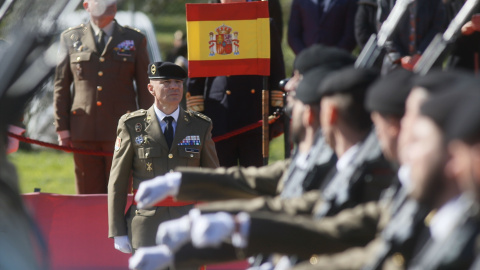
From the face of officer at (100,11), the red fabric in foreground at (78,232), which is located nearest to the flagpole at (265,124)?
the red fabric in foreground at (78,232)

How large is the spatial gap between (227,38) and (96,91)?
3.74 feet

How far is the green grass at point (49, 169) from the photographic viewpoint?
12.0 meters

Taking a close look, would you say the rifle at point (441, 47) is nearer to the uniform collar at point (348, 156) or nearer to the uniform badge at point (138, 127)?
the uniform collar at point (348, 156)

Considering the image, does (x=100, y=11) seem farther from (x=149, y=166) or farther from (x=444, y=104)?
(x=444, y=104)

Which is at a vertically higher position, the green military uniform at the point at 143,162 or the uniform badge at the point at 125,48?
the uniform badge at the point at 125,48

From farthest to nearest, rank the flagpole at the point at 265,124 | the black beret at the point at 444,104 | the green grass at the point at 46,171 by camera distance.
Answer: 1. the green grass at the point at 46,171
2. the flagpole at the point at 265,124
3. the black beret at the point at 444,104

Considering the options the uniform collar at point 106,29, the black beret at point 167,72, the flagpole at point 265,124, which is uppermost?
the uniform collar at point 106,29

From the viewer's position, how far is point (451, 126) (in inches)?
118

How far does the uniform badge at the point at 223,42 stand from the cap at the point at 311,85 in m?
3.27

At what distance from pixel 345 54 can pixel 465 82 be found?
1.43 m

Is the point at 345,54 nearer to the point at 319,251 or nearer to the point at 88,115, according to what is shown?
the point at 319,251

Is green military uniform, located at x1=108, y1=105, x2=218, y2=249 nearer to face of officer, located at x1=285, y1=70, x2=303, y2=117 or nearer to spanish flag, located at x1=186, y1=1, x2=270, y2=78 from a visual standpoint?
spanish flag, located at x1=186, y1=1, x2=270, y2=78

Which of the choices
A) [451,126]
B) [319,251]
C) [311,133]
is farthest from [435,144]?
[311,133]

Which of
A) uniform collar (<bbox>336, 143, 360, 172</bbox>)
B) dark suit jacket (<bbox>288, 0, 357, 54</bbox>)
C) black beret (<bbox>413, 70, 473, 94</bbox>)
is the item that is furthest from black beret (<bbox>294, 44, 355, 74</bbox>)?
dark suit jacket (<bbox>288, 0, 357, 54</bbox>)
